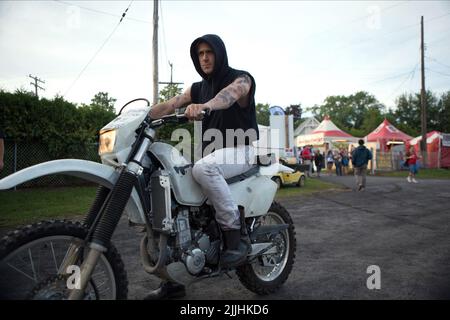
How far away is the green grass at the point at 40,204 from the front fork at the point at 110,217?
17.8 ft

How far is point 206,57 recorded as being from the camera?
129 inches

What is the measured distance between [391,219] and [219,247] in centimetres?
566

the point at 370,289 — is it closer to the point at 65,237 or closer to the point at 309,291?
the point at 309,291

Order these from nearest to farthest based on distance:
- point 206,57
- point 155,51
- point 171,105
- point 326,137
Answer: point 206,57
point 171,105
point 155,51
point 326,137

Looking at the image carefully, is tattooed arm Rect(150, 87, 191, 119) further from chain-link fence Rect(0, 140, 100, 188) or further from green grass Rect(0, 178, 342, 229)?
chain-link fence Rect(0, 140, 100, 188)

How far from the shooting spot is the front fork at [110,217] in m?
2.16

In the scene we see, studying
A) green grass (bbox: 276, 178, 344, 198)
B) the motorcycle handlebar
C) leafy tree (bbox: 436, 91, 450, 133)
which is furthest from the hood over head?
leafy tree (bbox: 436, 91, 450, 133)

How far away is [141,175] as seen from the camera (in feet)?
8.80

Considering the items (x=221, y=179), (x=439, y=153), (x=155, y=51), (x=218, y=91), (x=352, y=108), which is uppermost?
(x=352, y=108)

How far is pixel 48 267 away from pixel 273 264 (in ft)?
7.32

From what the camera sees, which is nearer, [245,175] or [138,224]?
[138,224]

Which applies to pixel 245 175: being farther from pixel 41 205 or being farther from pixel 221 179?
pixel 41 205

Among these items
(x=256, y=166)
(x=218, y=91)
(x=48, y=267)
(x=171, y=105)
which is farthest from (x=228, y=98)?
(x=48, y=267)
